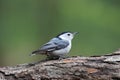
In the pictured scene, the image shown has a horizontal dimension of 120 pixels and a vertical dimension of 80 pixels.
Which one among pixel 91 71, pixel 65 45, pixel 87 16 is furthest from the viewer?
pixel 87 16

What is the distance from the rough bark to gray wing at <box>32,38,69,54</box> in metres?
0.17

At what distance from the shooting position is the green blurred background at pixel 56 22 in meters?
16.7

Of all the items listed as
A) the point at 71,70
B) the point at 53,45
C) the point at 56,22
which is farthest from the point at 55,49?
the point at 56,22

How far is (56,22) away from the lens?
55.6 ft

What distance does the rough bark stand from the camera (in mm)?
6296

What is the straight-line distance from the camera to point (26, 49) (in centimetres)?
1725

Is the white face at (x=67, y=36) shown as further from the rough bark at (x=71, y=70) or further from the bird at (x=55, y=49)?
the rough bark at (x=71, y=70)

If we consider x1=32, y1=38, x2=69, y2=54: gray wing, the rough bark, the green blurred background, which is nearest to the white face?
x1=32, y1=38, x2=69, y2=54: gray wing

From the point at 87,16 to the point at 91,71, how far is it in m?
10.5

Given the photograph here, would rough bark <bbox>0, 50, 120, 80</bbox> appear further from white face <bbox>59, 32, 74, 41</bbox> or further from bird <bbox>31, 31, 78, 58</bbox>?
white face <bbox>59, 32, 74, 41</bbox>

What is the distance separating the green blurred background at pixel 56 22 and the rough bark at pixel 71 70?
32.4ft

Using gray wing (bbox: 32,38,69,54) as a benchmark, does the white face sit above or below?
above

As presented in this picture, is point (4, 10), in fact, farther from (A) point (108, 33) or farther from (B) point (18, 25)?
(A) point (108, 33)

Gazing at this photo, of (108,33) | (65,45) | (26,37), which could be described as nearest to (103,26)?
(108,33)
